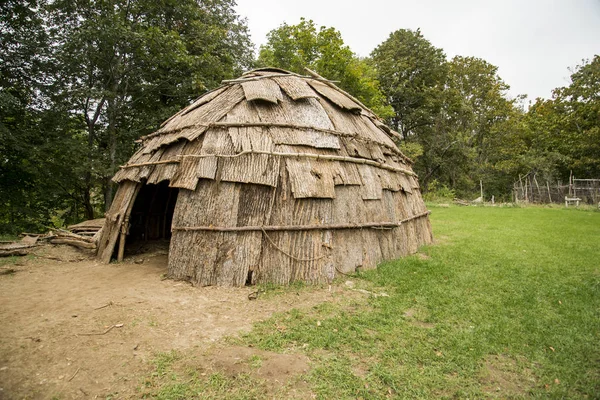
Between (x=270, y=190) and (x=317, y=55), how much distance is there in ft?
66.0

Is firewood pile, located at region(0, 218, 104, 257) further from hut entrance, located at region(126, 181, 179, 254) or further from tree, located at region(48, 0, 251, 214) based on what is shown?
tree, located at region(48, 0, 251, 214)

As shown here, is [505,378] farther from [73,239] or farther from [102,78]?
[102,78]

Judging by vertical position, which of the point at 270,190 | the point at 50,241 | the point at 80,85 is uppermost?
the point at 80,85

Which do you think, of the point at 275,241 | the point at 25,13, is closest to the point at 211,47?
the point at 25,13

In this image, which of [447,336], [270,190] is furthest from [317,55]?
[447,336]

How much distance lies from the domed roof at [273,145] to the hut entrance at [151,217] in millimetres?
1932

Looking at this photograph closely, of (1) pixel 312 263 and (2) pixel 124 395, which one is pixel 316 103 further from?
(2) pixel 124 395

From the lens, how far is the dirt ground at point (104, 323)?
302 centimetres

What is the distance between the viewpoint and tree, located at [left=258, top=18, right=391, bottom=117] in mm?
21016

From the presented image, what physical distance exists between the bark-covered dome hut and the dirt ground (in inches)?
25.0

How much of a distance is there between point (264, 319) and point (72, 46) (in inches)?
501

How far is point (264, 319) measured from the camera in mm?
4363

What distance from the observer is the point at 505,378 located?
10.4 ft

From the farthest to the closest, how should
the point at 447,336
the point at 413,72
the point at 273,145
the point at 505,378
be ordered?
the point at 413,72, the point at 273,145, the point at 447,336, the point at 505,378
